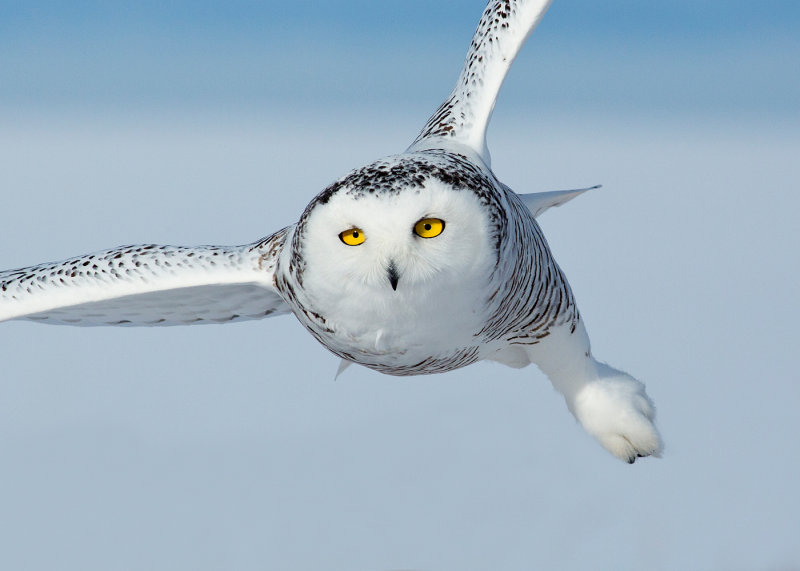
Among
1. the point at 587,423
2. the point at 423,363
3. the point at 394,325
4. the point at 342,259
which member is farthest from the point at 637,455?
the point at 342,259

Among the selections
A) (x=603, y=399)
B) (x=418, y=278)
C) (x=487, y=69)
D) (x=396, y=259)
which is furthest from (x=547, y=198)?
(x=396, y=259)

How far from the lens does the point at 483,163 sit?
143 inches

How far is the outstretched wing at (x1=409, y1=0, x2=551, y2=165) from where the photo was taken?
13.4 feet

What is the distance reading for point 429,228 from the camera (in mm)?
2809

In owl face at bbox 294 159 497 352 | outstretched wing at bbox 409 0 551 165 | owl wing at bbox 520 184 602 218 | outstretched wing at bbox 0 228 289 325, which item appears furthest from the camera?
owl wing at bbox 520 184 602 218

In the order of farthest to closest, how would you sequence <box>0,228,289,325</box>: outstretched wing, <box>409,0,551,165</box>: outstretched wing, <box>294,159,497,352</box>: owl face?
<box>409,0,551,165</box>: outstretched wing < <box>0,228,289,325</box>: outstretched wing < <box>294,159,497,352</box>: owl face

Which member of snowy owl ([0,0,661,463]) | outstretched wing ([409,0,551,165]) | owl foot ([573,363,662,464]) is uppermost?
outstretched wing ([409,0,551,165])

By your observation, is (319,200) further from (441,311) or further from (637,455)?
(637,455)

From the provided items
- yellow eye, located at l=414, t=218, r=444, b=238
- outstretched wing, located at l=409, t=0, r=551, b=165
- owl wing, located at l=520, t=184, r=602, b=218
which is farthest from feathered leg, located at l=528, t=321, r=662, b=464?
yellow eye, located at l=414, t=218, r=444, b=238

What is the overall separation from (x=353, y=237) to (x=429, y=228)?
21 centimetres

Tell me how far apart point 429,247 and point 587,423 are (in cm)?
181

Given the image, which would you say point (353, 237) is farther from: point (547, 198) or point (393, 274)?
point (547, 198)

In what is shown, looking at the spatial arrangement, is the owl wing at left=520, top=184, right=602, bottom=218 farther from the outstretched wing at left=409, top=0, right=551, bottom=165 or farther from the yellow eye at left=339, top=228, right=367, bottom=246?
the yellow eye at left=339, top=228, right=367, bottom=246

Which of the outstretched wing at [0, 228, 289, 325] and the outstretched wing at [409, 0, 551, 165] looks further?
the outstretched wing at [409, 0, 551, 165]
